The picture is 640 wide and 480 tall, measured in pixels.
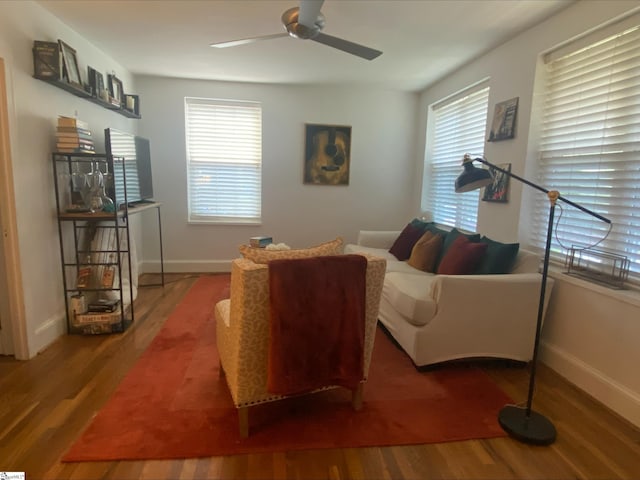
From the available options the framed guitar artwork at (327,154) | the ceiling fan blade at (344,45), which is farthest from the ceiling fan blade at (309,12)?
the framed guitar artwork at (327,154)

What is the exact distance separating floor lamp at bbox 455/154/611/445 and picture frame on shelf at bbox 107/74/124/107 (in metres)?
3.35

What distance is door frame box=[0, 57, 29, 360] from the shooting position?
92.0 inches

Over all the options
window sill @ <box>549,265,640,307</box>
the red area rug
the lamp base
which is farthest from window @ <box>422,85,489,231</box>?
the lamp base

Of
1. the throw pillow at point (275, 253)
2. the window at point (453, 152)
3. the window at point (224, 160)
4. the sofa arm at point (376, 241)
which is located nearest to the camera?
the throw pillow at point (275, 253)

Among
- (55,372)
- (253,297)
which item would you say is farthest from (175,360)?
(253,297)

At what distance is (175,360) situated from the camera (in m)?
2.59

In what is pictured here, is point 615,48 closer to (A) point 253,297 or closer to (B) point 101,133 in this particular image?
(A) point 253,297

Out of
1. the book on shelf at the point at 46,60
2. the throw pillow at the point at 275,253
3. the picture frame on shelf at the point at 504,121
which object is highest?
the book on shelf at the point at 46,60

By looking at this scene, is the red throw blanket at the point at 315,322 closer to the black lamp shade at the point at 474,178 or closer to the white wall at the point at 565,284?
the black lamp shade at the point at 474,178

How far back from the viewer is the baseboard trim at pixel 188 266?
15.9 feet

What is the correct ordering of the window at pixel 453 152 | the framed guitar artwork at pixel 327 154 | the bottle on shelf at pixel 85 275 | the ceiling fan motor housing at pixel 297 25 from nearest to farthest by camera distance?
the ceiling fan motor housing at pixel 297 25, the bottle on shelf at pixel 85 275, the window at pixel 453 152, the framed guitar artwork at pixel 327 154

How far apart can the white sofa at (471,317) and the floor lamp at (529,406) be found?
460mm

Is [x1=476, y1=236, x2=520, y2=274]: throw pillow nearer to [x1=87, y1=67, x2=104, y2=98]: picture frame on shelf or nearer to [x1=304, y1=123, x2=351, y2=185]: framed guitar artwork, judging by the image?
[x1=304, y1=123, x2=351, y2=185]: framed guitar artwork

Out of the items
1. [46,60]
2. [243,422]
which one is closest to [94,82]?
[46,60]
